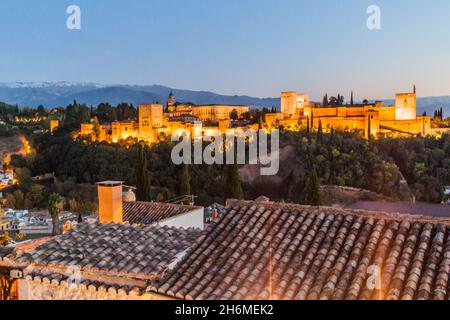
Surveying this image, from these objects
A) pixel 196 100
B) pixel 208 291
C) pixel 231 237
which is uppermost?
pixel 196 100

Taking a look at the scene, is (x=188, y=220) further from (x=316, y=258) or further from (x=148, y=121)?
(x=148, y=121)

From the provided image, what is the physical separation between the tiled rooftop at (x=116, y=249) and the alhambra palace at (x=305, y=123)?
4329 cm

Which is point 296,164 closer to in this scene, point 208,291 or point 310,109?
point 310,109

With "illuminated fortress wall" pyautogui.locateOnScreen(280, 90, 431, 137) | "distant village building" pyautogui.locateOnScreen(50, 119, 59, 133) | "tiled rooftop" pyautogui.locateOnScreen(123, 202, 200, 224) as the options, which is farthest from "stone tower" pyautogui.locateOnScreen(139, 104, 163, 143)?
"tiled rooftop" pyautogui.locateOnScreen(123, 202, 200, 224)

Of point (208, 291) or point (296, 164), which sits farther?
point (296, 164)

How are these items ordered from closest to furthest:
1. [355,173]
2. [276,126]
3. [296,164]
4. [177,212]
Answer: [177,212] → [355,173] → [296,164] → [276,126]

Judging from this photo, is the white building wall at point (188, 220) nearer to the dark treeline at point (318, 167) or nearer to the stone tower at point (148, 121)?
the dark treeline at point (318, 167)

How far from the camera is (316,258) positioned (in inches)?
152

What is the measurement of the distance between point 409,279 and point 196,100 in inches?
5604

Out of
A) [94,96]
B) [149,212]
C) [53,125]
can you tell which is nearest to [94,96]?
[94,96]

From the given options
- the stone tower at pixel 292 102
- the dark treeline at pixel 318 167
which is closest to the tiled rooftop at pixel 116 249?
the dark treeline at pixel 318 167

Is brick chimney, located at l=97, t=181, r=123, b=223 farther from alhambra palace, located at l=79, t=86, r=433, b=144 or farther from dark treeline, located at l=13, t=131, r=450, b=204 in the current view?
alhambra palace, located at l=79, t=86, r=433, b=144
